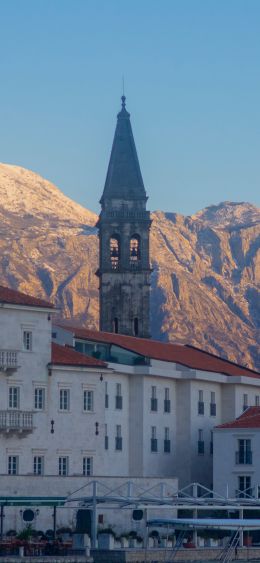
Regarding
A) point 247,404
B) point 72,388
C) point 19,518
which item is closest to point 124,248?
point 247,404

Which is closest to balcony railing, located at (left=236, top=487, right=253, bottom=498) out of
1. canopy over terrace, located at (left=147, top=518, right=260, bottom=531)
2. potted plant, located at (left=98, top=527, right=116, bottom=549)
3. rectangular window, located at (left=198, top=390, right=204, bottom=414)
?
rectangular window, located at (left=198, top=390, right=204, bottom=414)

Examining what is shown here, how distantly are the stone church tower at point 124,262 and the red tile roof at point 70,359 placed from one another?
4983 centimetres

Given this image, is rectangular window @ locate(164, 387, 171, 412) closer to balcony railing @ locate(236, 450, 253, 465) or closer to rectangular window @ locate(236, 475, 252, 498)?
balcony railing @ locate(236, 450, 253, 465)

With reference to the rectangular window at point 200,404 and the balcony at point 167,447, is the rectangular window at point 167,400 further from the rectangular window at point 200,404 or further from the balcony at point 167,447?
the rectangular window at point 200,404

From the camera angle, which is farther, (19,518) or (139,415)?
(139,415)

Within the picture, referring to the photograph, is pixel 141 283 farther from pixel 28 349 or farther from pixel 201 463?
pixel 28 349

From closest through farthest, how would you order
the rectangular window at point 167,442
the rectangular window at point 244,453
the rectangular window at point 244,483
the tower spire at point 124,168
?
the rectangular window at point 244,483 < the rectangular window at point 244,453 < the rectangular window at point 167,442 < the tower spire at point 124,168

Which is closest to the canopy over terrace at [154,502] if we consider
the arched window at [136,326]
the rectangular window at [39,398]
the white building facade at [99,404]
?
the white building facade at [99,404]

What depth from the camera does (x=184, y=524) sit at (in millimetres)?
101500

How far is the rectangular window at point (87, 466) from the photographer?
122 metres

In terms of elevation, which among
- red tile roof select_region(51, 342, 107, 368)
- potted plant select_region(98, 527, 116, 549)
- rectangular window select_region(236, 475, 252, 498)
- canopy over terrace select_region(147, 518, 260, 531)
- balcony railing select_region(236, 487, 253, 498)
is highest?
red tile roof select_region(51, 342, 107, 368)

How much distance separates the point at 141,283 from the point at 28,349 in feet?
194

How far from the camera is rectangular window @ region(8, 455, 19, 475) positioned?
118 meters

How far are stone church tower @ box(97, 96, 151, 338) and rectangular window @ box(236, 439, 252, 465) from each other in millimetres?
44342
